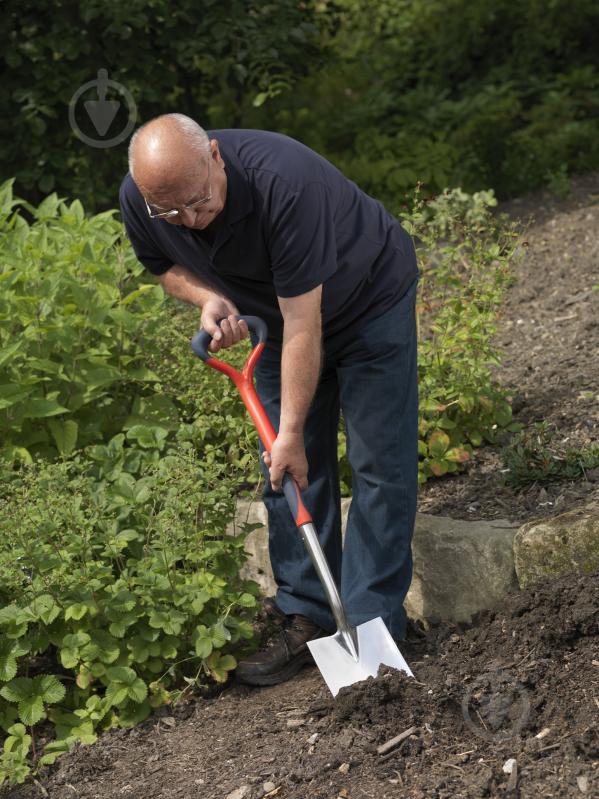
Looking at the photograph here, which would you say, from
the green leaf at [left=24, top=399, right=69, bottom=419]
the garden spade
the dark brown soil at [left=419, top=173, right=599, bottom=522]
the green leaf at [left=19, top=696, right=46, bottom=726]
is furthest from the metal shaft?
the green leaf at [left=24, top=399, right=69, bottom=419]

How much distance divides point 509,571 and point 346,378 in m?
0.82

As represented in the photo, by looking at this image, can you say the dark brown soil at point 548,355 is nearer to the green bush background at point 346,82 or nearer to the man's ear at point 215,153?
the green bush background at point 346,82

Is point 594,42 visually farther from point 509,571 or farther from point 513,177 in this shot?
point 509,571

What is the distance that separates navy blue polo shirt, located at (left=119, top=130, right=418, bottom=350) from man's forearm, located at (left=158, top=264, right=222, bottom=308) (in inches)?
1.3

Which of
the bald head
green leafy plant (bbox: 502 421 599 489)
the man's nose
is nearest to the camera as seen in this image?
the bald head

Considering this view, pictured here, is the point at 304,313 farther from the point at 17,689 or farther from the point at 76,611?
the point at 17,689

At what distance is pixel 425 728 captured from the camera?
9.90 ft

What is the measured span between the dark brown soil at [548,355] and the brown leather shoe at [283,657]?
68cm

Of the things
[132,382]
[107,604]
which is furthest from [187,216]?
[132,382]

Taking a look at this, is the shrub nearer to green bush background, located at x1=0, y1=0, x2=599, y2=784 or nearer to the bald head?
green bush background, located at x1=0, y1=0, x2=599, y2=784

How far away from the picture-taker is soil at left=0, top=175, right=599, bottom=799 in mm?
2861

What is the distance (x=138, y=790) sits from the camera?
10.4ft

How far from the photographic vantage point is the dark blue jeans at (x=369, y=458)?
3371 millimetres
